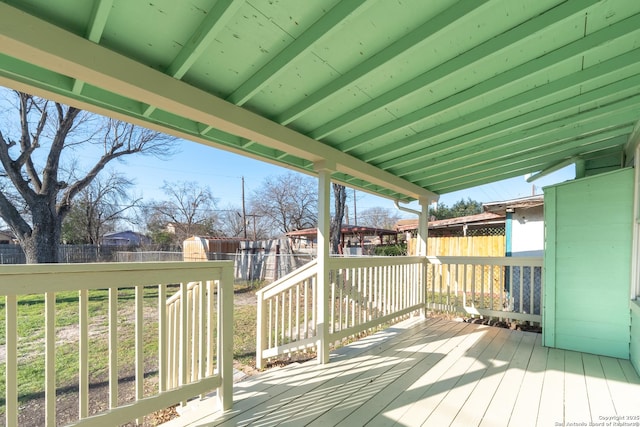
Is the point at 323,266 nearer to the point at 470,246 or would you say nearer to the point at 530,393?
the point at 530,393

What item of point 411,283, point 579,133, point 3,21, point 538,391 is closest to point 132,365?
point 411,283

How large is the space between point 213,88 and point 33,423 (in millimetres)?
3683

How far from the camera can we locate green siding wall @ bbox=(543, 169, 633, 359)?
2.82m

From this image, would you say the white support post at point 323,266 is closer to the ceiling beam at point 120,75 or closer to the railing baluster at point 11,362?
the ceiling beam at point 120,75

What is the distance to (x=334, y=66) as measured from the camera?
1773 millimetres

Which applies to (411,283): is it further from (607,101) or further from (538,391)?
(607,101)

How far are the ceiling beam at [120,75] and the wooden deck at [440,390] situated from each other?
1938 millimetres

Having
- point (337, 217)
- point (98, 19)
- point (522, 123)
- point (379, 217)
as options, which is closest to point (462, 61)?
point (522, 123)

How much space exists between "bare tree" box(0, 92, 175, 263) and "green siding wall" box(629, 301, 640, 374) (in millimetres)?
12208

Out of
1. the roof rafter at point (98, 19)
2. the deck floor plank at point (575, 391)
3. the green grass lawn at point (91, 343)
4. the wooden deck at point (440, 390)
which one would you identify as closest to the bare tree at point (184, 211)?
the green grass lawn at point (91, 343)

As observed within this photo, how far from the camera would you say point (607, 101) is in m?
2.37

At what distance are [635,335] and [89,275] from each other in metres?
4.16

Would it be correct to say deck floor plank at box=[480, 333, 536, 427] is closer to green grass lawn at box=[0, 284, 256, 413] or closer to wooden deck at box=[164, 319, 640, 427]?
wooden deck at box=[164, 319, 640, 427]

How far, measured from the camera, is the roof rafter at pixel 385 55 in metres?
1.39
